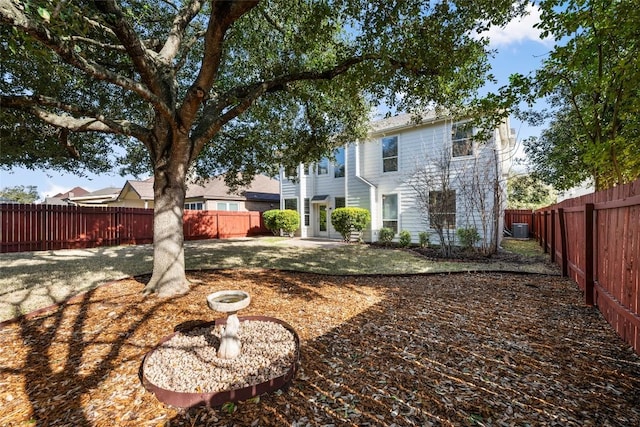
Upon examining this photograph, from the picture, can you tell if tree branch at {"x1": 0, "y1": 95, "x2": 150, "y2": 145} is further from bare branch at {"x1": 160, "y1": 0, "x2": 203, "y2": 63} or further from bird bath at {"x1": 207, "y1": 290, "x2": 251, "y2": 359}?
bird bath at {"x1": 207, "y1": 290, "x2": 251, "y2": 359}

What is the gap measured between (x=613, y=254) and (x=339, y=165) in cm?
1321

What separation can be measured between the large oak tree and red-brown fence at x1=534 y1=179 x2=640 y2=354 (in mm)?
3150

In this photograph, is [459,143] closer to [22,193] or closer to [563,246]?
[563,246]

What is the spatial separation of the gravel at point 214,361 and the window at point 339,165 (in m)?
13.1

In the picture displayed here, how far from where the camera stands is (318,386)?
2479 mm

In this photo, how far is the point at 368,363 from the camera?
2844mm

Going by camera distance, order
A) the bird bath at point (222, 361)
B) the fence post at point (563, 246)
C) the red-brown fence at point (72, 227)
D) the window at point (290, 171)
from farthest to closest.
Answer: the red-brown fence at point (72, 227)
the window at point (290, 171)
the fence post at point (563, 246)
the bird bath at point (222, 361)

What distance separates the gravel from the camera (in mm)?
2441

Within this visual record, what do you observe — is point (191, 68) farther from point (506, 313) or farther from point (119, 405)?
point (506, 313)

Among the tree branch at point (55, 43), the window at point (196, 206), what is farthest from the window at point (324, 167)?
the tree branch at point (55, 43)

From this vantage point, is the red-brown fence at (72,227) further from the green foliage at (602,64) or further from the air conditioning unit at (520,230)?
the air conditioning unit at (520,230)

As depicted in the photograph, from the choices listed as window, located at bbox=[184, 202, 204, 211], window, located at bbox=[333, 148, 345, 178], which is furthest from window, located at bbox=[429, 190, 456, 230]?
window, located at bbox=[184, 202, 204, 211]

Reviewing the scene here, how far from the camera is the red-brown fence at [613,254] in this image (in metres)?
2.78

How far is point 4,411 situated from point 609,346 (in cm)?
555
